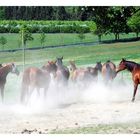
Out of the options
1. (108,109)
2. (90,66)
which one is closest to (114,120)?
(108,109)

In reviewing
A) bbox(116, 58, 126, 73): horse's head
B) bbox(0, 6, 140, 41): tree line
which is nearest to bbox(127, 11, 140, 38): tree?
bbox(0, 6, 140, 41): tree line

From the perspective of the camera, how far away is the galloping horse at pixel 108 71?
10.8m

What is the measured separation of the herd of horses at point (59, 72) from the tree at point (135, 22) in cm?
55

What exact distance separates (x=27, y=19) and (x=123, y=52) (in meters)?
1.59

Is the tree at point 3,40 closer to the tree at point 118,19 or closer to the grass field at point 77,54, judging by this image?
the grass field at point 77,54

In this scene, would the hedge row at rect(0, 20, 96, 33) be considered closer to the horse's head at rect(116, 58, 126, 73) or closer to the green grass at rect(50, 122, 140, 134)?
the horse's head at rect(116, 58, 126, 73)

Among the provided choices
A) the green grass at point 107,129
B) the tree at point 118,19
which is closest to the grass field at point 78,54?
the tree at point 118,19

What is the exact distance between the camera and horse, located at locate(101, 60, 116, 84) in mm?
10766

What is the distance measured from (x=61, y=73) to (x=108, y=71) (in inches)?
29.8

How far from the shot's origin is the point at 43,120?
10.4 metres

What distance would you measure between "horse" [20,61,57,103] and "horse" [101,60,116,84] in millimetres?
784

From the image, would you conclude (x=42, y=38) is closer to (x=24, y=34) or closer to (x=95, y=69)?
(x=24, y=34)
